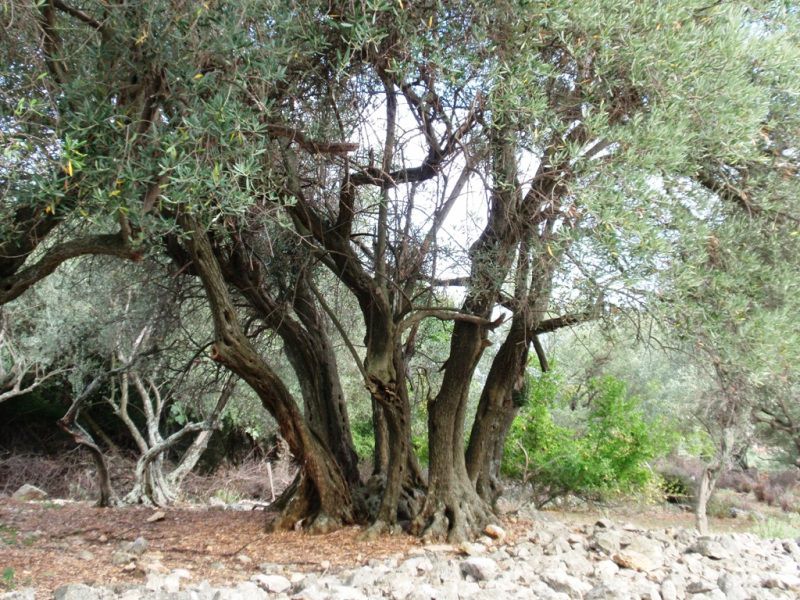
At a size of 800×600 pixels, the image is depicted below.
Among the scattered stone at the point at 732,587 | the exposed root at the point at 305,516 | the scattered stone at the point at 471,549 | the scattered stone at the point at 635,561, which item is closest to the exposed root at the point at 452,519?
the scattered stone at the point at 471,549

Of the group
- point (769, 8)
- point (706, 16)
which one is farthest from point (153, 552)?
point (769, 8)

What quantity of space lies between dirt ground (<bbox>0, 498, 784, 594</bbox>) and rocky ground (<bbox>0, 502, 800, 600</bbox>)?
0.43 ft

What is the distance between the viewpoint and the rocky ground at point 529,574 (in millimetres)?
4199

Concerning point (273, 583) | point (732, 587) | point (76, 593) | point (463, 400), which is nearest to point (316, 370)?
point (463, 400)

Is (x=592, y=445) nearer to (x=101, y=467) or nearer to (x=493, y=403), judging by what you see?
(x=493, y=403)

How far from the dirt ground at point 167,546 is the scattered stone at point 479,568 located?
2.37ft

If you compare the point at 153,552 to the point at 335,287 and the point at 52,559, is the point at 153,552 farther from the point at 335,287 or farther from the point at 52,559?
the point at 335,287

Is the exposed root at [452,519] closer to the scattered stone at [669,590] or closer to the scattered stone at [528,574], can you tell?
the scattered stone at [528,574]

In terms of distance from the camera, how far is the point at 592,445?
10.9 metres

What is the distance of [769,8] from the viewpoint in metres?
5.43

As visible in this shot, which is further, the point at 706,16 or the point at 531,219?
the point at 531,219

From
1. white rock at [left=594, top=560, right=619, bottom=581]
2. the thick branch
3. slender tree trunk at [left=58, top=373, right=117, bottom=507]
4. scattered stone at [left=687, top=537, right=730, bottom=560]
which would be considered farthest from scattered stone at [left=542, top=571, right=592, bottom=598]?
slender tree trunk at [left=58, top=373, right=117, bottom=507]

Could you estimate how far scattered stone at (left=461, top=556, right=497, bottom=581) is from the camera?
471 cm

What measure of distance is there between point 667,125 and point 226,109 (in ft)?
9.09
